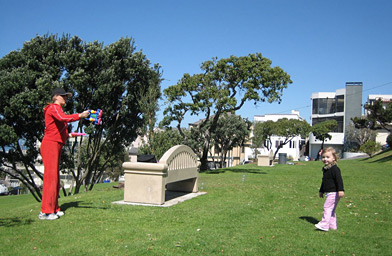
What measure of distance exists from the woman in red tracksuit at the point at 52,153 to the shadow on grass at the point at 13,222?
0.84ft

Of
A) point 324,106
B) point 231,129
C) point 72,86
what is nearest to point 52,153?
point 72,86

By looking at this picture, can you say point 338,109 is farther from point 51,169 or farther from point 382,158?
point 51,169

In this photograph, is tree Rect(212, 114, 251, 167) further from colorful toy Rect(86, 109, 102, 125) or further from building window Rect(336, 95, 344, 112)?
colorful toy Rect(86, 109, 102, 125)

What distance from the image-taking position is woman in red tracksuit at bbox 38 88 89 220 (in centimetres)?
636

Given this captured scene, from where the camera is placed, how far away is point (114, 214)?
675cm

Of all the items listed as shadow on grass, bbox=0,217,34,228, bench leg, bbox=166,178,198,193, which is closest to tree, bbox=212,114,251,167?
bench leg, bbox=166,178,198,193

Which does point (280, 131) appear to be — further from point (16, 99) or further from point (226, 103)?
point (16, 99)

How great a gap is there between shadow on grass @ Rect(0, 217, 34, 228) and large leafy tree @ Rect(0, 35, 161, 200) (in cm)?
841

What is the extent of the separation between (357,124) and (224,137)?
49.2 ft

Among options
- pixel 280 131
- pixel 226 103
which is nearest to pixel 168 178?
pixel 226 103

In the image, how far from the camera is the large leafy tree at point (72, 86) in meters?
15.9

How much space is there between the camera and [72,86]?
17.2 m

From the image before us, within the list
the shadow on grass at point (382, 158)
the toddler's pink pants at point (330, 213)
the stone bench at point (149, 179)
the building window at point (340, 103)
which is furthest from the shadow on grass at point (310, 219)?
Answer: the building window at point (340, 103)

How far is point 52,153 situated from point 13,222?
1.27 m
